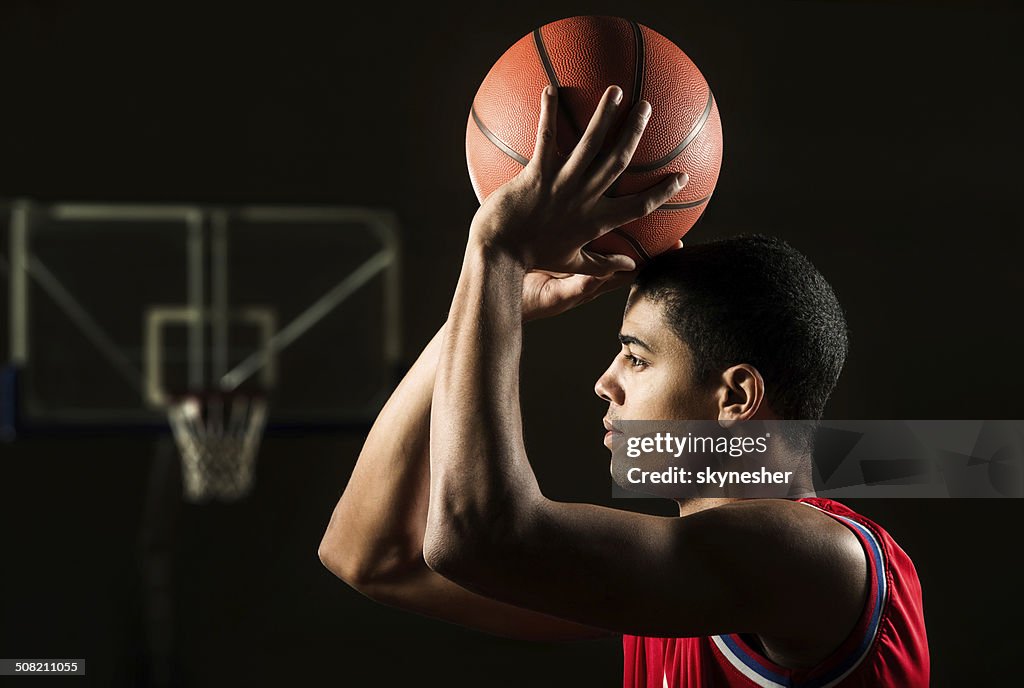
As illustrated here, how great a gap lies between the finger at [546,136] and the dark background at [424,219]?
433 centimetres

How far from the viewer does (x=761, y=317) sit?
4.41 feet

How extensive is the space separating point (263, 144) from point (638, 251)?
4.47 meters

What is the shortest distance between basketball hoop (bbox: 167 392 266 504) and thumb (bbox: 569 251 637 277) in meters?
3.76

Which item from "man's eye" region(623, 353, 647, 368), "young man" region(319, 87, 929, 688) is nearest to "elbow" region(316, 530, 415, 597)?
"young man" region(319, 87, 929, 688)

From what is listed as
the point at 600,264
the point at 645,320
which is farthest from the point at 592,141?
the point at 645,320

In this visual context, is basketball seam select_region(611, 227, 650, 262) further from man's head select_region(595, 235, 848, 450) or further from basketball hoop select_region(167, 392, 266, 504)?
basketball hoop select_region(167, 392, 266, 504)

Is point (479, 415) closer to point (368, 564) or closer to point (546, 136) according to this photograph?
point (546, 136)

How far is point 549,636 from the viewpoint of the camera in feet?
5.40

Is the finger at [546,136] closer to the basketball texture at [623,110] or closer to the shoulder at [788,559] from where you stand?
the basketball texture at [623,110]

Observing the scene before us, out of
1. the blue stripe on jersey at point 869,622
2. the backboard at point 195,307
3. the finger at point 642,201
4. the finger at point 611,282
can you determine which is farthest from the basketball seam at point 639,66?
the backboard at point 195,307

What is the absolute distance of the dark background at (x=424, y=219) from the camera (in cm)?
518

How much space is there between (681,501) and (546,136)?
1.84ft

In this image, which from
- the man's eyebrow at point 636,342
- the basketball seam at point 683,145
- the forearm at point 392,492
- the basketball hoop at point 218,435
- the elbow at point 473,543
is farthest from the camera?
the basketball hoop at point 218,435

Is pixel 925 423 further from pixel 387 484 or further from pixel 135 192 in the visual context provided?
pixel 387 484
